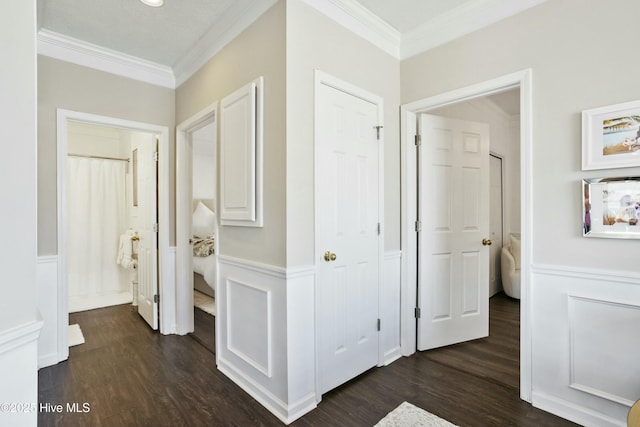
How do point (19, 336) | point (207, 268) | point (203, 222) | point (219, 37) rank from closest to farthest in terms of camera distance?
point (19, 336) < point (219, 37) < point (207, 268) < point (203, 222)

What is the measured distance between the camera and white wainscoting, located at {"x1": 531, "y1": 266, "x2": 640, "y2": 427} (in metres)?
1.70

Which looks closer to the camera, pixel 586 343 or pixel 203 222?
pixel 586 343

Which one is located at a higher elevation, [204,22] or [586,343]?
[204,22]

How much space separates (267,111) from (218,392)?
1.94 meters

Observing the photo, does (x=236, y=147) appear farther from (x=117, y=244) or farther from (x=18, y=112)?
(x=117, y=244)

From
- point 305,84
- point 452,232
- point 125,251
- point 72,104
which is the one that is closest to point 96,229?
point 125,251

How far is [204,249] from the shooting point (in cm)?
423

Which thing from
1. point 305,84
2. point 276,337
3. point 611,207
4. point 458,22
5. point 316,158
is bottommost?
point 276,337

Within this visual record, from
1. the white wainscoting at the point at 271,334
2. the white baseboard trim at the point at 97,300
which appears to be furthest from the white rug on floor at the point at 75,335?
the white wainscoting at the point at 271,334

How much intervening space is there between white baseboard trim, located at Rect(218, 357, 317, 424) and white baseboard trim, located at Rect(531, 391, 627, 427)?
1.40 metres

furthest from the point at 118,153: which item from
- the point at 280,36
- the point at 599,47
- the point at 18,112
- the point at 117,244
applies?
the point at 599,47

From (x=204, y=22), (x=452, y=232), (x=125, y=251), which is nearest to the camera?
(x=204, y=22)

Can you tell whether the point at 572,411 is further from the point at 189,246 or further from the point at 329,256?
the point at 189,246

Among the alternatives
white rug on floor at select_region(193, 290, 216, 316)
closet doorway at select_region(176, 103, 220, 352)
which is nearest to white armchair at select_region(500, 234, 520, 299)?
closet doorway at select_region(176, 103, 220, 352)
